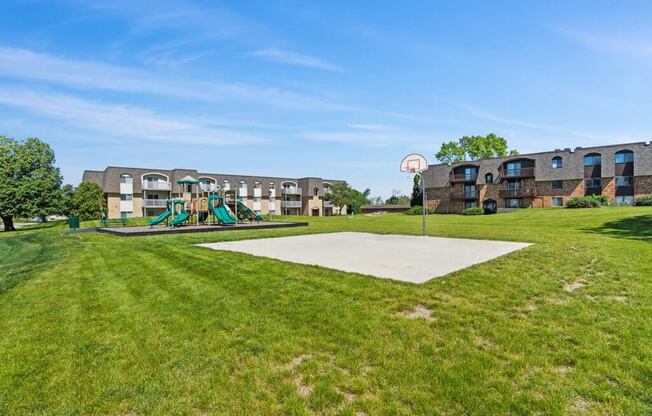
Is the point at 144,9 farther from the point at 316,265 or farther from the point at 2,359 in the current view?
the point at 2,359

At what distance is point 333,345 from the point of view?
11.6ft

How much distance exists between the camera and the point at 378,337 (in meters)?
3.69

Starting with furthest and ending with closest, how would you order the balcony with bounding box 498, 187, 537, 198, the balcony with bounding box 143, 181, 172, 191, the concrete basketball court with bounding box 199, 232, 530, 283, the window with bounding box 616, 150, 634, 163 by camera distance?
the balcony with bounding box 143, 181, 172, 191 → the balcony with bounding box 498, 187, 537, 198 → the window with bounding box 616, 150, 634, 163 → the concrete basketball court with bounding box 199, 232, 530, 283

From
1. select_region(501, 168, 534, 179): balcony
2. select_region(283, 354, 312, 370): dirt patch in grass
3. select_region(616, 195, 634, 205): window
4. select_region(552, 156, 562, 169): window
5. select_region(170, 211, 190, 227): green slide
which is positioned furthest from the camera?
select_region(501, 168, 534, 179): balcony

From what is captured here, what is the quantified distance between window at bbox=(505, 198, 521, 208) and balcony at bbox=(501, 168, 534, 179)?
306 cm

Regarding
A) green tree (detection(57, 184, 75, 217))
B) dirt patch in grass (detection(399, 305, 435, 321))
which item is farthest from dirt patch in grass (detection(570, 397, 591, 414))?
green tree (detection(57, 184, 75, 217))

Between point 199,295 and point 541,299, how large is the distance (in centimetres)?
536

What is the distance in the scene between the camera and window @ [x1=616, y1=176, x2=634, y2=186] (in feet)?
117

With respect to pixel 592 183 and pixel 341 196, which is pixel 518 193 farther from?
pixel 341 196

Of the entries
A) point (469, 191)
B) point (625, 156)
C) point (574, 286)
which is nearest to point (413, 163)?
point (574, 286)

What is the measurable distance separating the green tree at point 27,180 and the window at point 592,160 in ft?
191

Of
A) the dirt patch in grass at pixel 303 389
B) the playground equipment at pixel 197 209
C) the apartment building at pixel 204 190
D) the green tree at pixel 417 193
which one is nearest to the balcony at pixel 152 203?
the apartment building at pixel 204 190

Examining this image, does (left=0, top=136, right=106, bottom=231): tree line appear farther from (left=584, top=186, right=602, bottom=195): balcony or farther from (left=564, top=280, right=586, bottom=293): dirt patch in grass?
(left=584, top=186, right=602, bottom=195): balcony

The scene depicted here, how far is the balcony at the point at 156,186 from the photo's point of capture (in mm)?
44438
